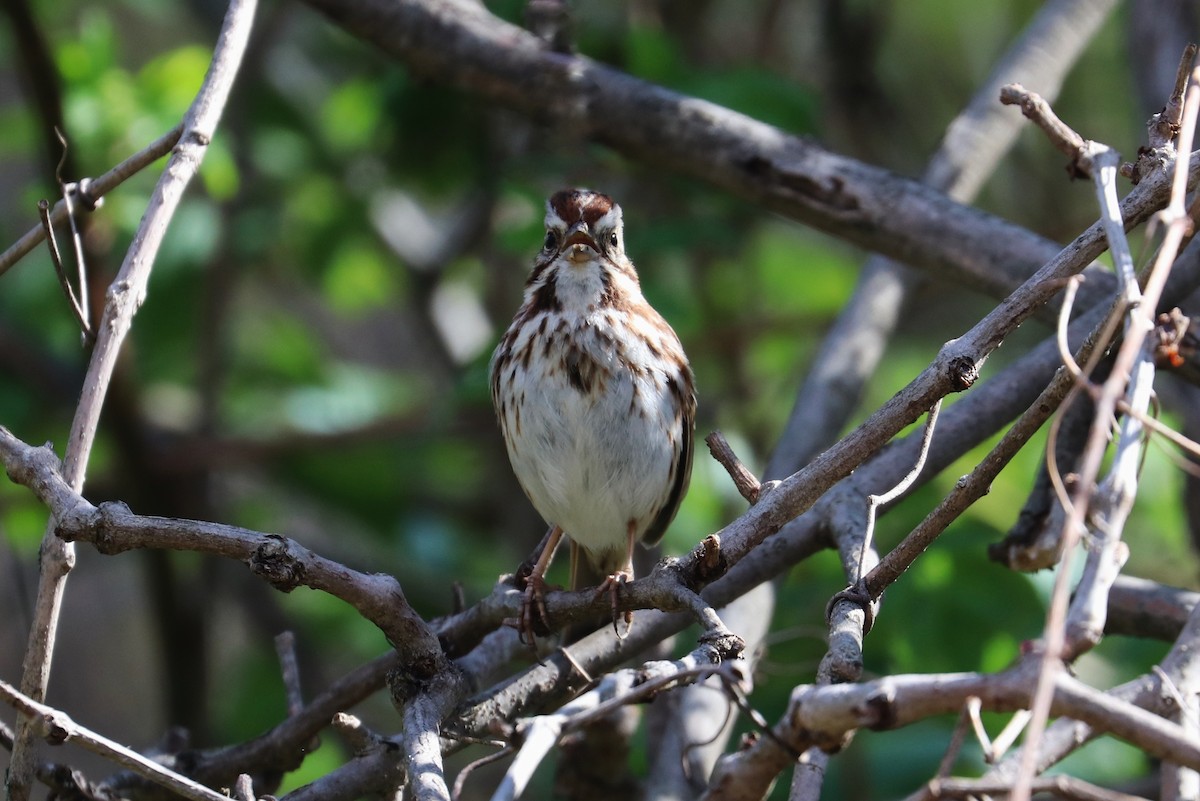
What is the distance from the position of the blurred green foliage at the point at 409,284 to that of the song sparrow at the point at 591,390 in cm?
31

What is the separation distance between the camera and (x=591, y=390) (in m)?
3.57

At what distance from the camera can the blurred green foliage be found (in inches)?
177

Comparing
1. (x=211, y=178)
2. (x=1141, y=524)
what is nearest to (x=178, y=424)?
(x=211, y=178)

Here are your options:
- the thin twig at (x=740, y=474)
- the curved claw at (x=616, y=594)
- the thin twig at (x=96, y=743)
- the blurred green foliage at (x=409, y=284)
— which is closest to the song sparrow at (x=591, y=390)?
the blurred green foliage at (x=409, y=284)

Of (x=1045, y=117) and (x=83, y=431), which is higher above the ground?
(x=1045, y=117)

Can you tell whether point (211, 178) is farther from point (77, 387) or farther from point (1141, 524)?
point (1141, 524)

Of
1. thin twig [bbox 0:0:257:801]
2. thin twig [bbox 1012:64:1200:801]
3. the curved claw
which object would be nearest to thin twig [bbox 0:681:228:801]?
thin twig [bbox 0:0:257:801]

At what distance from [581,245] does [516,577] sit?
3.50ft

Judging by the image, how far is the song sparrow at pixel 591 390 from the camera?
3.58 m

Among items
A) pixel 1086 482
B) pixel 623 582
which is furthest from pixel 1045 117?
pixel 623 582

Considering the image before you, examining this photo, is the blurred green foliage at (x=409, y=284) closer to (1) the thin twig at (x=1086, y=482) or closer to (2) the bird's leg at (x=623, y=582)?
(2) the bird's leg at (x=623, y=582)

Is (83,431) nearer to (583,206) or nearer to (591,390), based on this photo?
(591,390)

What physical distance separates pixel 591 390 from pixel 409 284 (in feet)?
8.57

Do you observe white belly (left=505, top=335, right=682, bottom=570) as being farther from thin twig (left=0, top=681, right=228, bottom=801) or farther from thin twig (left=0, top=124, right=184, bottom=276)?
thin twig (left=0, top=681, right=228, bottom=801)
